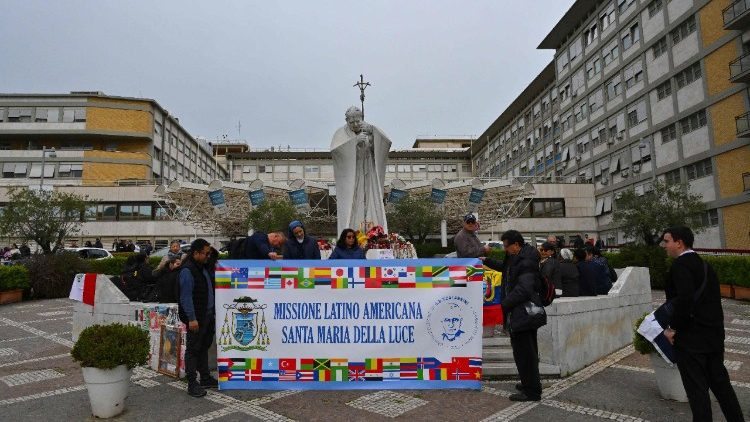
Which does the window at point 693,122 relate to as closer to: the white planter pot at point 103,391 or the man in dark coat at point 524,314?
the man in dark coat at point 524,314

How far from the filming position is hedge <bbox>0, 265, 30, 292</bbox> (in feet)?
54.4

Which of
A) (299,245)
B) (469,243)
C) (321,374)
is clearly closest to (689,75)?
(469,243)

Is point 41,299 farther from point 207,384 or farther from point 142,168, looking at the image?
point 142,168

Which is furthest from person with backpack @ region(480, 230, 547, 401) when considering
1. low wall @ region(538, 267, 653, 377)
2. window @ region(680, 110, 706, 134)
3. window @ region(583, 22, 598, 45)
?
window @ region(583, 22, 598, 45)

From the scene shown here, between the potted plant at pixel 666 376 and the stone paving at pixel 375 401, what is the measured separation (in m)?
0.12

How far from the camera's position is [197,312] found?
237 inches

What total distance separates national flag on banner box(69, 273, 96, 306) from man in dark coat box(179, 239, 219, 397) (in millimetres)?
3832

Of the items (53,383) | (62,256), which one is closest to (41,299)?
(62,256)

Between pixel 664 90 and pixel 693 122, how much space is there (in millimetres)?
3862

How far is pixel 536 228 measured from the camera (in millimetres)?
49125

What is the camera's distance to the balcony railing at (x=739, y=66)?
2736cm

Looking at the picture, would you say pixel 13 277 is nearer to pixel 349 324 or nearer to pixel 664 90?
pixel 349 324

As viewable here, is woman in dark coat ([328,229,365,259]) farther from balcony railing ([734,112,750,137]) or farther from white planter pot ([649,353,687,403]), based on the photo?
balcony railing ([734,112,750,137])

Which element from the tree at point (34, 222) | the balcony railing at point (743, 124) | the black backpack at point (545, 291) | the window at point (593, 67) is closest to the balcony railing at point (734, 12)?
the balcony railing at point (743, 124)
